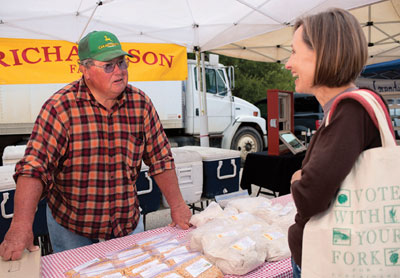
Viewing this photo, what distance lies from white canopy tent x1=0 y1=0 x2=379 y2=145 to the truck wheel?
385cm

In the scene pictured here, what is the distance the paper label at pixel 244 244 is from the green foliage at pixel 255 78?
1647 centimetres

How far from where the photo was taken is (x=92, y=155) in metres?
1.54

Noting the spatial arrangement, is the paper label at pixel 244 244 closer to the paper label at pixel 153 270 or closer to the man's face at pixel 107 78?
the paper label at pixel 153 270

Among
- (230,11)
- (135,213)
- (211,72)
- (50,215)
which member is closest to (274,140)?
(230,11)

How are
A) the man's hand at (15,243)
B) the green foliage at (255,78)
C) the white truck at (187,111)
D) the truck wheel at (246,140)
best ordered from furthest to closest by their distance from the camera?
the green foliage at (255,78) → the truck wheel at (246,140) → the white truck at (187,111) → the man's hand at (15,243)

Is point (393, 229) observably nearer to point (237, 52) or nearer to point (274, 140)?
point (274, 140)

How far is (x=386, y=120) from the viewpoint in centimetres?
77

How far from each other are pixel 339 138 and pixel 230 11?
3851mm

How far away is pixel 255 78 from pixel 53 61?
15.1 m

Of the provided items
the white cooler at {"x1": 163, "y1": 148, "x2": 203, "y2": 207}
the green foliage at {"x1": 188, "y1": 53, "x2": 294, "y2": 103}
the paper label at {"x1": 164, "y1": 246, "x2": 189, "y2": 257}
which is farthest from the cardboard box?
the green foliage at {"x1": 188, "y1": 53, "x2": 294, "y2": 103}

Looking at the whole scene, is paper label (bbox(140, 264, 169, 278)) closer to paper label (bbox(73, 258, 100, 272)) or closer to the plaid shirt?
paper label (bbox(73, 258, 100, 272))

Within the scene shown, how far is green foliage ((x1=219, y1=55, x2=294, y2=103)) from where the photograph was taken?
57.8 feet

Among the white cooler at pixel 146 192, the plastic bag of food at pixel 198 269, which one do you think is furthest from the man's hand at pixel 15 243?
the white cooler at pixel 146 192

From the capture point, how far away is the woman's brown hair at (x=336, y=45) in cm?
83
